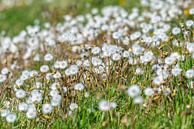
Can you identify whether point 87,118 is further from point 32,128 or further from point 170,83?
point 170,83

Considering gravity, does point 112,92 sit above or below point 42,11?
below

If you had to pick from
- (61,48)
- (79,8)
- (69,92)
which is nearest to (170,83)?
(69,92)

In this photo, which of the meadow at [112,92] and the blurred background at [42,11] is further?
the blurred background at [42,11]

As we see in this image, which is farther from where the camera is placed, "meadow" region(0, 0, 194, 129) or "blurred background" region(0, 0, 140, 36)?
"blurred background" region(0, 0, 140, 36)

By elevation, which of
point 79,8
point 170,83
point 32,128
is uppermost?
point 79,8

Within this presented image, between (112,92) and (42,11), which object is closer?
(112,92)

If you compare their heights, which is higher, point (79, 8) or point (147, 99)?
point (79, 8)

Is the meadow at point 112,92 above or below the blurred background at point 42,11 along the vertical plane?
below

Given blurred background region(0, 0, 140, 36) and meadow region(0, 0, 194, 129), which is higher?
blurred background region(0, 0, 140, 36)
